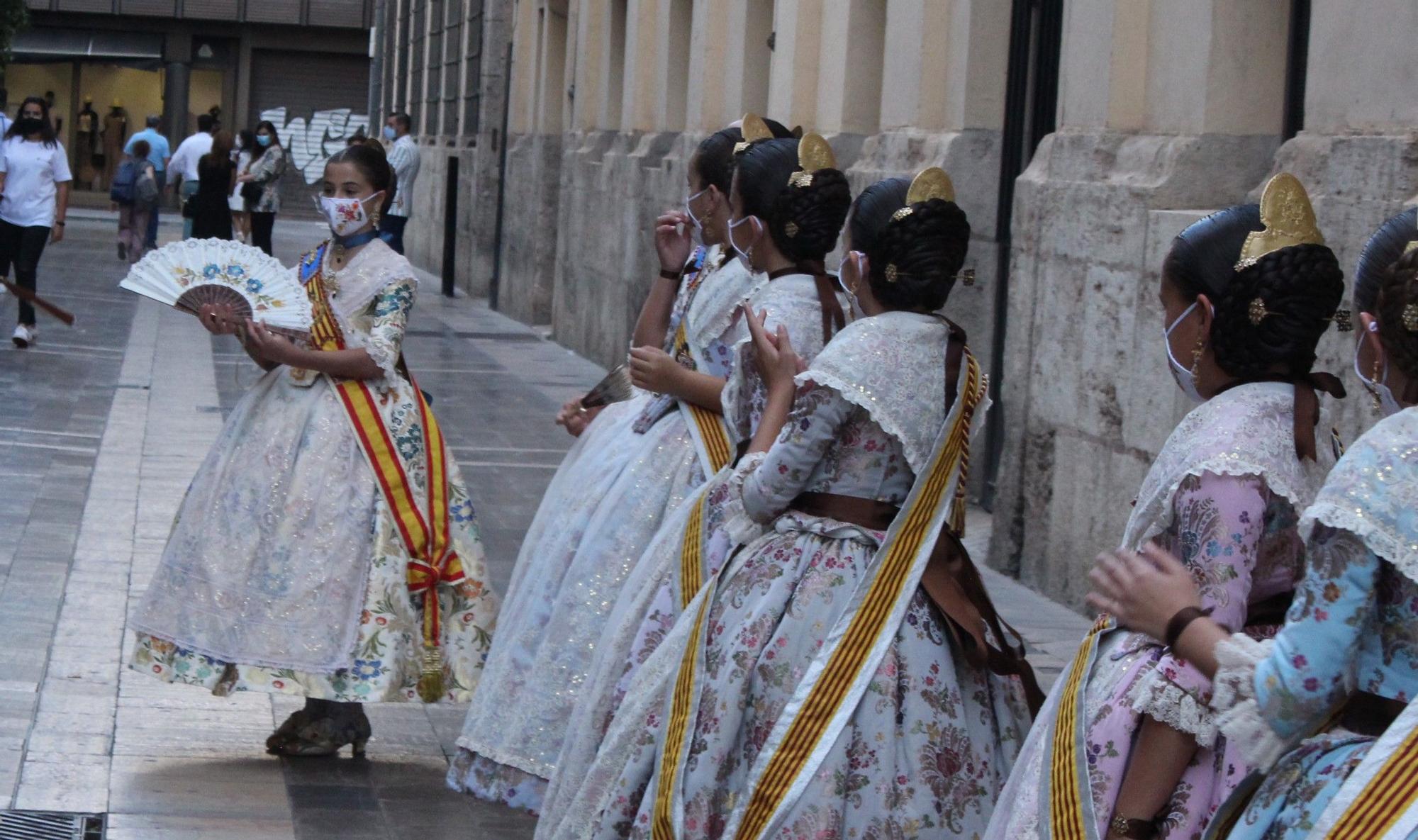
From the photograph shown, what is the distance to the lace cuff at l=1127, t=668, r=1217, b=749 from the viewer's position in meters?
2.88

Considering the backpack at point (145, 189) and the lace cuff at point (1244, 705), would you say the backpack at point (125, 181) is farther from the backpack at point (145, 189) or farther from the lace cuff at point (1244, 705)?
the lace cuff at point (1244, 705)

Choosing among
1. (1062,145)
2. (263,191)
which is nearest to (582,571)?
(1062,145)

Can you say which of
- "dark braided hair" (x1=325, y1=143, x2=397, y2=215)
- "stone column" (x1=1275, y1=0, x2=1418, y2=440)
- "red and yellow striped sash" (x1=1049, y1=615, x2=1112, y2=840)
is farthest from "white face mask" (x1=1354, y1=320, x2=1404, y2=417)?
"dark braided hair" (x1=325, y1=143, x2=397, y2=215)

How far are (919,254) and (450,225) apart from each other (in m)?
23.4

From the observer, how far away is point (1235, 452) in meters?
2.92

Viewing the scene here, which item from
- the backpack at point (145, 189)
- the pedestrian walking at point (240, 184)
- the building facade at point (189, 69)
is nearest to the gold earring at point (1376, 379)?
the pedestrian walking at point (240, 184)

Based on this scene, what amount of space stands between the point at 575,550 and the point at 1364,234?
234 centimetres

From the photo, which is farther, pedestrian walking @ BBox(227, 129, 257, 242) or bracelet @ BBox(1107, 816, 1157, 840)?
pedestrian walking @ BBox(227, 129, 257, 242)

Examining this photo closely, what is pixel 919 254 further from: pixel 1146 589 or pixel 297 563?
pixel 297 563

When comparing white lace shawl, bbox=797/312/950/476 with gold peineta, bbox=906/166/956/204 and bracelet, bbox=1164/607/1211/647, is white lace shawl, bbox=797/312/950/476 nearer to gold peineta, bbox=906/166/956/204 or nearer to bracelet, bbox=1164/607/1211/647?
gold peineta, bbox=906/166/956/204

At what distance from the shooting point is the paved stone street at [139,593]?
5309mm

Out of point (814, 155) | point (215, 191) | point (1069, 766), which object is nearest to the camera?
point (1069, 766)

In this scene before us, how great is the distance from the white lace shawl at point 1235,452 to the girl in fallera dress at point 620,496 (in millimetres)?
2132

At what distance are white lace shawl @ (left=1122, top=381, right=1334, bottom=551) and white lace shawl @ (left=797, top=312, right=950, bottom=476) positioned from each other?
2.72 feet
